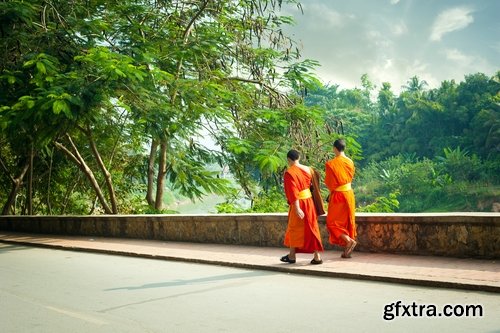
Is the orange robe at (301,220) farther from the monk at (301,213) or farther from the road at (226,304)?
the road at (226,304)

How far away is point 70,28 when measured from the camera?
15.9m

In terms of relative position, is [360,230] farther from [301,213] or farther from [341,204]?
[301,213]

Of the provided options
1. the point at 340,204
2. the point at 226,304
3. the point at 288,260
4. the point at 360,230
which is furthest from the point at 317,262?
the point at 226,304

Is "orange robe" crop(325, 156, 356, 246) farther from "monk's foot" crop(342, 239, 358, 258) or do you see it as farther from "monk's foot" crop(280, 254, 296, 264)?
"monk's foot" crop(280, 254, 296, 264)

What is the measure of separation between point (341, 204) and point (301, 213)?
0.80m

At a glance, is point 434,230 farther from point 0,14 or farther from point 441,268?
point 0,14

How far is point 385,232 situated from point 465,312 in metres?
3.88

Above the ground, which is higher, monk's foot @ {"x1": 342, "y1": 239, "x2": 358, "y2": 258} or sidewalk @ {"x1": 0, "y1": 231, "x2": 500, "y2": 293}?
monk's foot @ {"x1": 342, "y1": 239, "x2": 358, "y2": 258}

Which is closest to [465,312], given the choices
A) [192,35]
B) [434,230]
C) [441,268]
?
[441,268]

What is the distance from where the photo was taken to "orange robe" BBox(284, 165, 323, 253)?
Result: 8516mm

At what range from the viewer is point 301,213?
8.40 metres

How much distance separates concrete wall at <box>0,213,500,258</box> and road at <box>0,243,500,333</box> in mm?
1958

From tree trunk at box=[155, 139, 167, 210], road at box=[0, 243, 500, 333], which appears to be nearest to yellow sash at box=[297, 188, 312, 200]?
road at box=[0, 243, 500, 333]

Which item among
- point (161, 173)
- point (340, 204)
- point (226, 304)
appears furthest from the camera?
point (161, 173)
